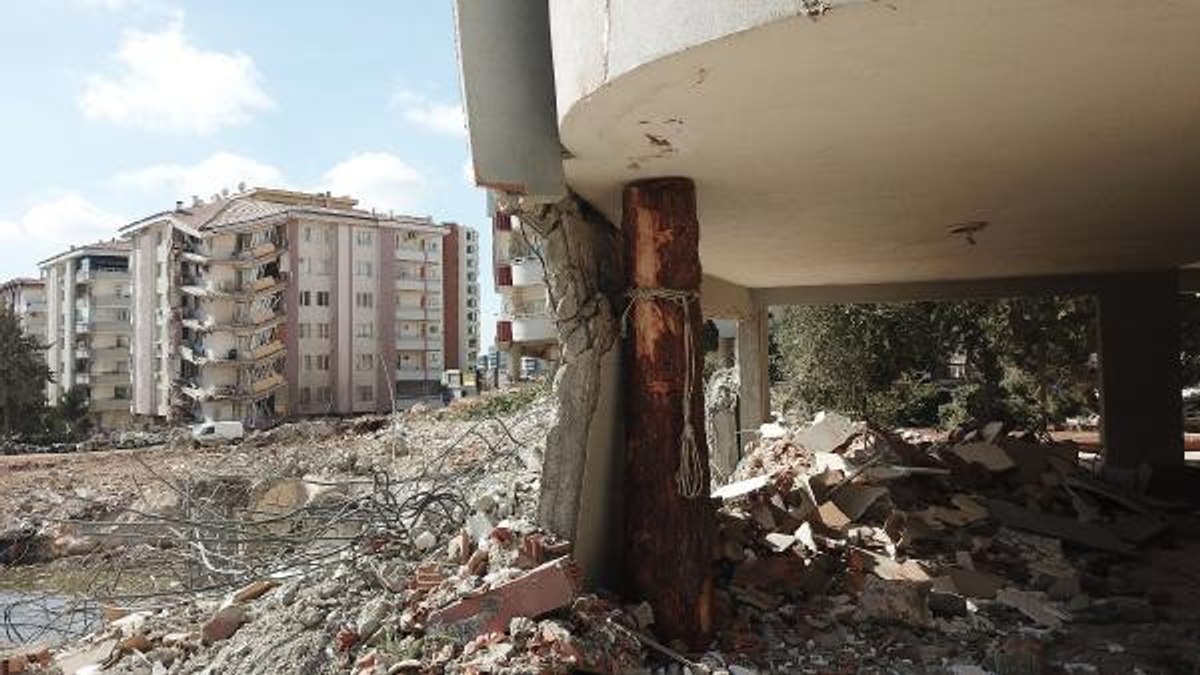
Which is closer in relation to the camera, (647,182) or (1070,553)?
(647,182)

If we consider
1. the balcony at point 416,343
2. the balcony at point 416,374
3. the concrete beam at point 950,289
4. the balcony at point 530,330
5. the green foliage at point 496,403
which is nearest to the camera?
the concrete beam at point 950,289

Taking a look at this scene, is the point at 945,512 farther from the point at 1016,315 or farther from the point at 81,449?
the point at 81,449

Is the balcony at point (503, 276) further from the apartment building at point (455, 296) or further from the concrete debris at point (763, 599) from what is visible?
the concrete debris at point (763, 599)

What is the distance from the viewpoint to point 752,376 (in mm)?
13273

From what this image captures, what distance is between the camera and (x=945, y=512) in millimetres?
8234

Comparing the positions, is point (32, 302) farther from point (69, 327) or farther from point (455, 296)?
point (455, 296)

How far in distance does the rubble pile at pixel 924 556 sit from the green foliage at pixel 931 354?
43.1 ft

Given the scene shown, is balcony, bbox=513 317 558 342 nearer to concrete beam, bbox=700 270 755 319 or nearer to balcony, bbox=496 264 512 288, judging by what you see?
balcony, bbox=496 264 512 288

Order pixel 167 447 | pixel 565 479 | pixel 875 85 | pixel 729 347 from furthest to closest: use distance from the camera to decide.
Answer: pixel 167 447, pixel 729 347, pixel 565 479, pixel 875 85

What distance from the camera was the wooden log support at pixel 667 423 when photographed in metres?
5.29

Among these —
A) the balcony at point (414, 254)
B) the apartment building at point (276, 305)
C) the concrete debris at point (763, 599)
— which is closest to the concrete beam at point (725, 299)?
the concrete debris at point (763, 599)

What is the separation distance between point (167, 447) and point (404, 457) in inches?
875

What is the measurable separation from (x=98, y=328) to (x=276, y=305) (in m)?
21.9

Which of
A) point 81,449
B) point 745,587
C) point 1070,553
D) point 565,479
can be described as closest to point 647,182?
point 565,479
